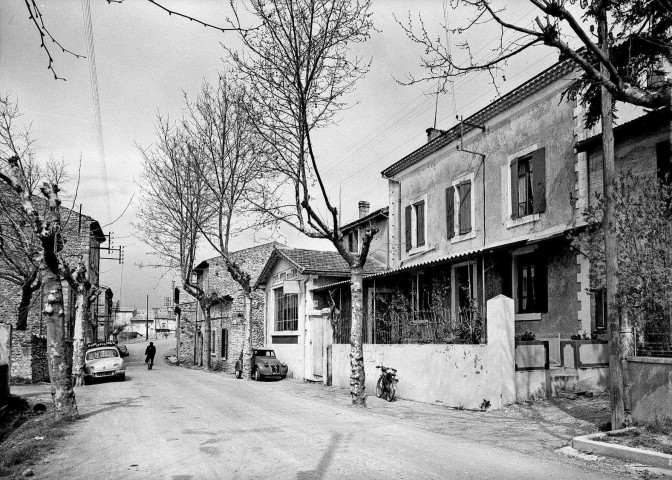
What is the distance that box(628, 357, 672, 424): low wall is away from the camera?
907cm

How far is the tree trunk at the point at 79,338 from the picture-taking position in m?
21.3

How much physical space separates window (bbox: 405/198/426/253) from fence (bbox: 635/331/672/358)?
503 inches

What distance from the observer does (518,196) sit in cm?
1758

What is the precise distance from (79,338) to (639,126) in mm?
19523

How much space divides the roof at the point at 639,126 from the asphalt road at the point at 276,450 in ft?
26.5

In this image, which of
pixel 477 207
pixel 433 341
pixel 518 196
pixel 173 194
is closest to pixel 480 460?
pixel 433 341

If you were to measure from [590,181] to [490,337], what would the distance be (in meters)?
4.90

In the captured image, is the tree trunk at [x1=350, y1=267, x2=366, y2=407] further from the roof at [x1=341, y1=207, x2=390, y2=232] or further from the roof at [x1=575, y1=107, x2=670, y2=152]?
the roof at [x1=341, y1=207, x2=390, y2=232]

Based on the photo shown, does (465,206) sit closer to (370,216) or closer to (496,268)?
(496,268)

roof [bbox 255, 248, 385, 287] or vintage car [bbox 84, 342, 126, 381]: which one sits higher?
roof [bbox 255, 248, 385, 287]

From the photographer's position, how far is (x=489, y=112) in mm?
18797

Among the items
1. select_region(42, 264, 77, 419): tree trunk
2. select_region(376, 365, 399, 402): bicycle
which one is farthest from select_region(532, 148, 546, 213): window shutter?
select_region(42, 264, 77, 419): tree trunk

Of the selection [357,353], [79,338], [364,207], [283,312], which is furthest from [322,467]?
[364,207]

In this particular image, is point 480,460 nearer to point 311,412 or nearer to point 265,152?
point 311,412
